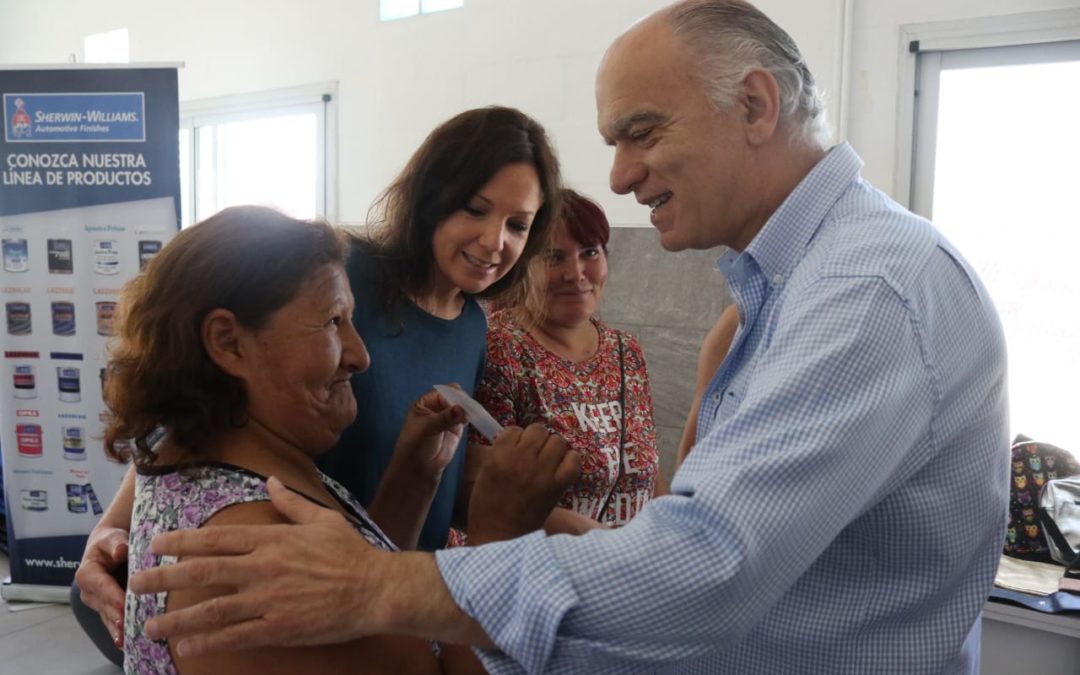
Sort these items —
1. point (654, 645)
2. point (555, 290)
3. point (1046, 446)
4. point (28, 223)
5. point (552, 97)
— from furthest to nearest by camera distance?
point (552, 97), point (28, 223), point (1046, 446), point (555, 290), point (654, 645)

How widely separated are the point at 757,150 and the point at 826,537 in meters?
0.51

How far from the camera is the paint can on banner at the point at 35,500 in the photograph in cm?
370

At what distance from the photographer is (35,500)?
12.2 ft

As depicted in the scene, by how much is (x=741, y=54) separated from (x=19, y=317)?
11.8ft

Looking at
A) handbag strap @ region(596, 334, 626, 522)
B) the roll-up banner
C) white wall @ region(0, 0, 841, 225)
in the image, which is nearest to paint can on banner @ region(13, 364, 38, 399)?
the roll-up banner

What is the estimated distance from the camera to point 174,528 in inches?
39.1

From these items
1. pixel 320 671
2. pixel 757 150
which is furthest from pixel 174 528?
pixel 757 150

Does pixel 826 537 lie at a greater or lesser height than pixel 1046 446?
greater

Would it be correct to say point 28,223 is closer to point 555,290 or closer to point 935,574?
point 555,290

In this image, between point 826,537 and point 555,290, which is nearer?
point 826,537

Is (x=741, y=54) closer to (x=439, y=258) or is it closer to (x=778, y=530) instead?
(x=778, y=530)

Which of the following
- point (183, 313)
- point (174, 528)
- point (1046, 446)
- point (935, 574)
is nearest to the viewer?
point (935, 574)

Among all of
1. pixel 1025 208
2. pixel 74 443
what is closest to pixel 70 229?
pixel 74 443

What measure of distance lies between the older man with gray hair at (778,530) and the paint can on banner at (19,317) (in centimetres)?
327
